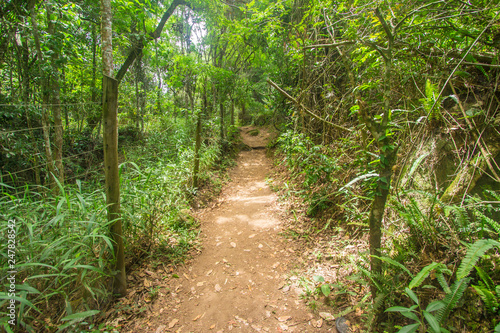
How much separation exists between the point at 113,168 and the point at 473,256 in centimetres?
289

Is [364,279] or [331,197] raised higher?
[331,197]

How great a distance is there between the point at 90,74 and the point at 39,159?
13.7 ft

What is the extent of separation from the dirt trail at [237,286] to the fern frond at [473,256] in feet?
4.11

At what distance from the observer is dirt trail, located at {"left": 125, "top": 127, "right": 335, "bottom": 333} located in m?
2.20

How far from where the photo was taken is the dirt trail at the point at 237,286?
220 centimetres

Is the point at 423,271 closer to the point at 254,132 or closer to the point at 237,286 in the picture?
the point at 237,286

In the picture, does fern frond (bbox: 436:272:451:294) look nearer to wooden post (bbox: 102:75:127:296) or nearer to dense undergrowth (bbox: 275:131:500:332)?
dense undergrowth (bbox: 275:131:500:332)

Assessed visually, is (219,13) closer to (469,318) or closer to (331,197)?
(331,197)

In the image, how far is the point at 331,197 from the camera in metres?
3.74

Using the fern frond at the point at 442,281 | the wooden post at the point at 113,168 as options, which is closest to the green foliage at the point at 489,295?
the fern frond at the point at 442,281

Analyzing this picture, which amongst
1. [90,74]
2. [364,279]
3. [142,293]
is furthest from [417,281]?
[90,74]

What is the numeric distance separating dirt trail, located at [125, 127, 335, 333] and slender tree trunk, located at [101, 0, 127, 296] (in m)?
0.61

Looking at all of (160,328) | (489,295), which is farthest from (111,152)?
(489,295)

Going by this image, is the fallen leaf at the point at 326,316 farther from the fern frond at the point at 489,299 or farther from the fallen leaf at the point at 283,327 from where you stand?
the fern frond at the point at 489,299
